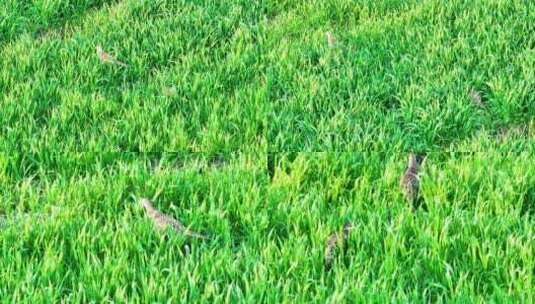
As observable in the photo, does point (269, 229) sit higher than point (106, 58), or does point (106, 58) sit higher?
point (106, 58)

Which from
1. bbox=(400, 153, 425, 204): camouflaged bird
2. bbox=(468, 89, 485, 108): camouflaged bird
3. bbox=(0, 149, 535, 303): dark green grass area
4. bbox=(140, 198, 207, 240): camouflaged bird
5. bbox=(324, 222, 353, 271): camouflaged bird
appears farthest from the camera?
bbox=(468, 89, 485, 108): camouflaged bird

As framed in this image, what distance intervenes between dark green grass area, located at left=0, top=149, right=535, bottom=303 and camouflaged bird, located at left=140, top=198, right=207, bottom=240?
33 millimetres

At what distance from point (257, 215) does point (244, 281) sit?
1.52 ft

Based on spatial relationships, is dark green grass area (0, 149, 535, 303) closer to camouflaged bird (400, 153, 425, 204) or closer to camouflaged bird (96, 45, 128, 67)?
→ camouflaged bird (400, 153, 425, 204)

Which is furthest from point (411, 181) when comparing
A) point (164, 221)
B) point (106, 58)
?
point (106, 58)

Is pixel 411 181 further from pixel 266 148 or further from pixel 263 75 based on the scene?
pixel 263 75

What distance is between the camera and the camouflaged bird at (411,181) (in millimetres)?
3404

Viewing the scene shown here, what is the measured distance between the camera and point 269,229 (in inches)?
127

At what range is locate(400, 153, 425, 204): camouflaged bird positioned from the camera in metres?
3.40

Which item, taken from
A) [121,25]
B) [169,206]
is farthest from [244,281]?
[121,25]

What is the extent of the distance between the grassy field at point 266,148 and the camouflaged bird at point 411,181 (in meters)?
0.06

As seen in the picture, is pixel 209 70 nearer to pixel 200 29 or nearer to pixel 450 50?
pixel 200 29

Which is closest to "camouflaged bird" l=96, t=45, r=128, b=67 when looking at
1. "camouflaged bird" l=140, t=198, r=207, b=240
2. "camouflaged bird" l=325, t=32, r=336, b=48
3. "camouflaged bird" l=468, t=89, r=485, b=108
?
"camouflaged bird" l=325, t=32, r=336, b=48

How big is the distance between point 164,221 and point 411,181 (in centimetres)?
101
